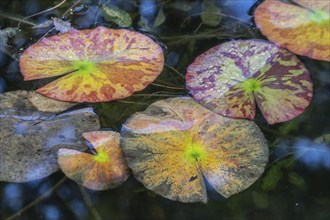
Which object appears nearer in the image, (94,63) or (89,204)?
(89,204)

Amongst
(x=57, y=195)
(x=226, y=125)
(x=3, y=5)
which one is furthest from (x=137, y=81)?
(x=3, y=5)

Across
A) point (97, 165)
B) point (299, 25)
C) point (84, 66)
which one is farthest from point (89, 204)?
point (299, 25)

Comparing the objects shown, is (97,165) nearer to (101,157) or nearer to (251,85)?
(101,157)

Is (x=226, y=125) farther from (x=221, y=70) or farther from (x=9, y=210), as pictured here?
(x=9, y=210)

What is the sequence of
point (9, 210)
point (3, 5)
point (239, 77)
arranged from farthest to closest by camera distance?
point (3, 5)
point (239, 77)
point (9, 210)

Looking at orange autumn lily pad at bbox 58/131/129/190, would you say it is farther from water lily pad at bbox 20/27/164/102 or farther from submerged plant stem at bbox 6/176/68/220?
water lily pad at bbox 20/27/164/102

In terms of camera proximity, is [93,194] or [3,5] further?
[3,5]
